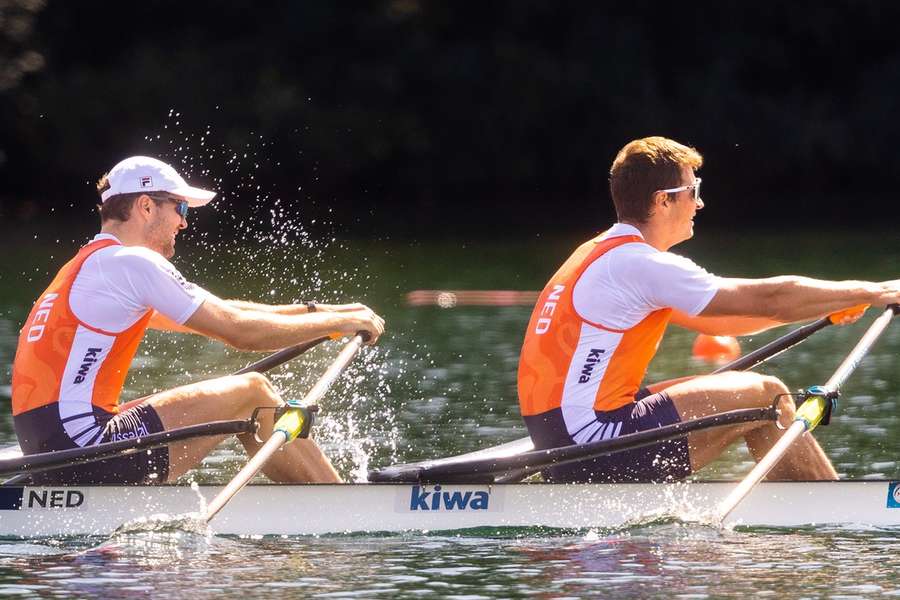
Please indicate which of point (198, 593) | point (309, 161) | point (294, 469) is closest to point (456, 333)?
point (294, 469)

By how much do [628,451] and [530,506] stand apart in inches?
19.7

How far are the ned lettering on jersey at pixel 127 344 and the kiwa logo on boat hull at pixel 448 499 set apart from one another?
1.96 feet

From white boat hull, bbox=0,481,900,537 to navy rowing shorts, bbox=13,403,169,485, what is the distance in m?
0.39

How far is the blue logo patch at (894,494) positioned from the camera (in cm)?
832

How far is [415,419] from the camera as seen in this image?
494 inches

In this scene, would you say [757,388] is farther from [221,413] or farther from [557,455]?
[221,413]

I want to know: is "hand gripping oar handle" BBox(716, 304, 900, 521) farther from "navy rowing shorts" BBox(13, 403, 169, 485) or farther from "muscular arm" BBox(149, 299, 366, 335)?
"navy rowing shorts" BBox(13, 403, 169, 485)

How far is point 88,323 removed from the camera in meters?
8.09

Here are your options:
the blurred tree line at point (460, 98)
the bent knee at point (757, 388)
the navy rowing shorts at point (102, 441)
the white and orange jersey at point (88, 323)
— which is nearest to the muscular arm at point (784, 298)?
the bent knee at point (757, 388)

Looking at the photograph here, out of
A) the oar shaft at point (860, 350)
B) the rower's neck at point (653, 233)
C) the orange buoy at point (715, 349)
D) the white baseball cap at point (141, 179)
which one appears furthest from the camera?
the orange buoy at point (715, 349)

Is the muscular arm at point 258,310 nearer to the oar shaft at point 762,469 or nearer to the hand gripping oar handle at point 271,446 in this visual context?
the hand gripping oar handle at point 271,446

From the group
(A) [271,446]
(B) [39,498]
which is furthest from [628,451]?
(B) [39,498]

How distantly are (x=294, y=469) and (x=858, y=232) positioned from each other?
78.0ft

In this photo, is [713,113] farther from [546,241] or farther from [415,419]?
[415,419]
